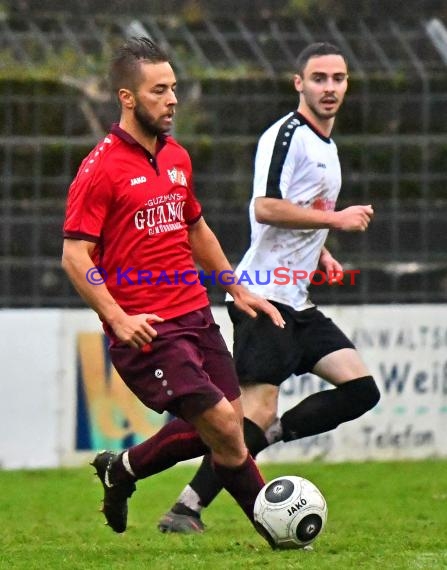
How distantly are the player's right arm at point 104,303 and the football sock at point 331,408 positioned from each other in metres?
1.58

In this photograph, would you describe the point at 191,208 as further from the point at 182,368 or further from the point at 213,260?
Result: the point at 182,368

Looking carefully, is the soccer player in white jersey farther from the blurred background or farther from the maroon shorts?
the blurred background

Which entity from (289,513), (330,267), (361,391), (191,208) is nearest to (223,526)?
(361,391)

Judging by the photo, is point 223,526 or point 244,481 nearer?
point 244,481

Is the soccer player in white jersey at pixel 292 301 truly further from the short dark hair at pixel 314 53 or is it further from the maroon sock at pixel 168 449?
the maroon sock at pixel 168 449

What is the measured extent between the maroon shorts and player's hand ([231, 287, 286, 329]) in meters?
0.26

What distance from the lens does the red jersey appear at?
623 cm

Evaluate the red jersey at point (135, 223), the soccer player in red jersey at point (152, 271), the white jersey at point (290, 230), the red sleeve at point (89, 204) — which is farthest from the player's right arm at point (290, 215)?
the red sleeve at point (89, 204)

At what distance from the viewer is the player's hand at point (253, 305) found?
22.3ft

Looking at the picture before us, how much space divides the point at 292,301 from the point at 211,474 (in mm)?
925

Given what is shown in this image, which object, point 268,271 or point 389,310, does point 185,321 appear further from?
point 389,310

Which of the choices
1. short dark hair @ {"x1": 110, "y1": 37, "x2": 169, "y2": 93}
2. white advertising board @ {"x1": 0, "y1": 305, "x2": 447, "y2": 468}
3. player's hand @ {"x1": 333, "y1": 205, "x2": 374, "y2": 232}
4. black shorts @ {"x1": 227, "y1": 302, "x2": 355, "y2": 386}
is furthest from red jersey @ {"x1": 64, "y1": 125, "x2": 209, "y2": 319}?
white advertising board @ {"x1": 0, "y1": 305, "x2": 447, "y2": 468}

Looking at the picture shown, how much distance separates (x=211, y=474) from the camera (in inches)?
292

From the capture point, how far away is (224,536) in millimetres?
7227
